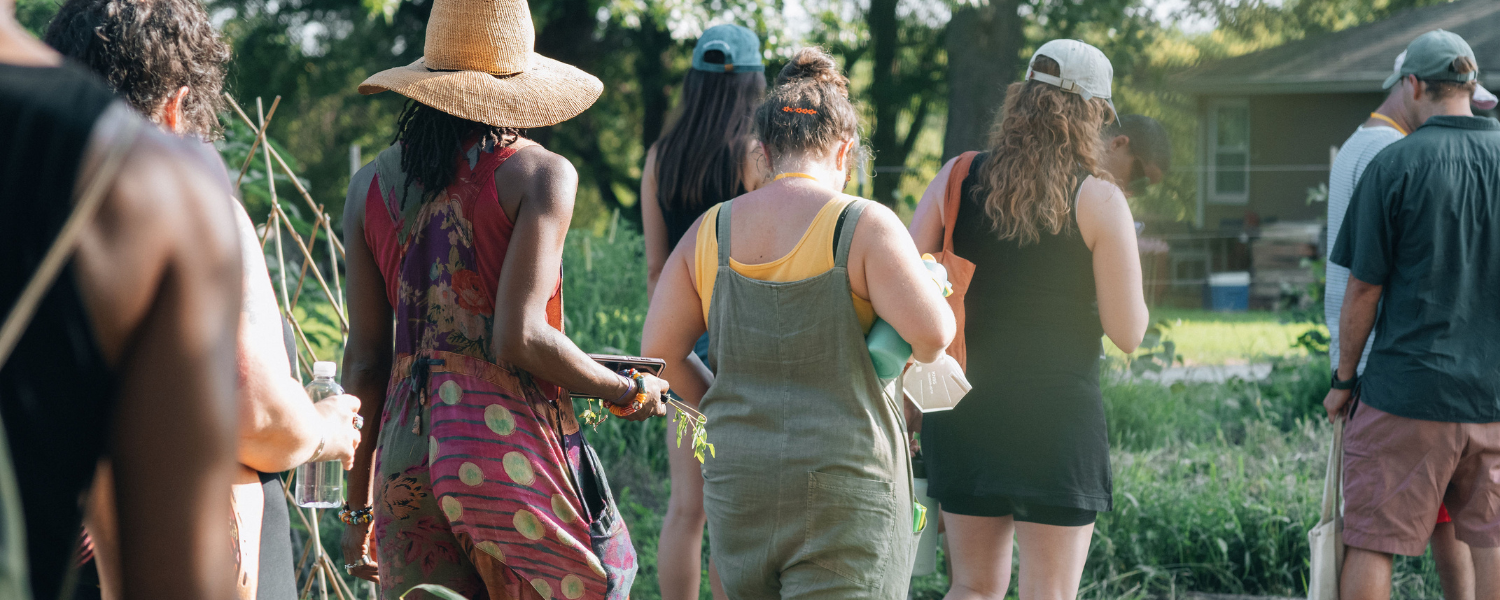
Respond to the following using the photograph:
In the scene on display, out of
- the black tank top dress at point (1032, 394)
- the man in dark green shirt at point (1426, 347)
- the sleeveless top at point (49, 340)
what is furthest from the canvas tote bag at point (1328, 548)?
the sleeveless top at point (49, 340)

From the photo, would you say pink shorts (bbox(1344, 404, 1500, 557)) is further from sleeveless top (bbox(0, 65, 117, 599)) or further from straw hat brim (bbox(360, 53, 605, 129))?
A: sleeveless top (bbox(0, 65, 117, 599))

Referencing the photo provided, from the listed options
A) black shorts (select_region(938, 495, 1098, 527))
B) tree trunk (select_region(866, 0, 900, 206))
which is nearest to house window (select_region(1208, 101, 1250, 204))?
tree trunk (select_region(866, 0, 900, 206))

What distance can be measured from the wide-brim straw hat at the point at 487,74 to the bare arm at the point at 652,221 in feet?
Answer: 3.48

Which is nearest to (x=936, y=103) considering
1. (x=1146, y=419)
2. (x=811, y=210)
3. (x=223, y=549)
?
(x=1146, y=419)

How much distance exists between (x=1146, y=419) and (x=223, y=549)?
5.79 metres

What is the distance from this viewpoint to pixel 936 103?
1670 cm

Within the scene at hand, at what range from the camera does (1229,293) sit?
51.5 ft

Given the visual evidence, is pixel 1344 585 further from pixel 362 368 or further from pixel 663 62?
pixel 663 62

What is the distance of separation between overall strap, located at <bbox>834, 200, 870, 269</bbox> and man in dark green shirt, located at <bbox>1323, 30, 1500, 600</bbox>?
1895 millimetres

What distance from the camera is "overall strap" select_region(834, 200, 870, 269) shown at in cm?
214

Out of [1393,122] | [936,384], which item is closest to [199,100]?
[936,384]

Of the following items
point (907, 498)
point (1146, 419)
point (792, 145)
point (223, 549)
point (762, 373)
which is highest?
point (792, 145)

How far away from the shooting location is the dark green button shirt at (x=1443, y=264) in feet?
10.1

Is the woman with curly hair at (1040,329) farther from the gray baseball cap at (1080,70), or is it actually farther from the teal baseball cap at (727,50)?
the teal baseball cap at (727,50)
